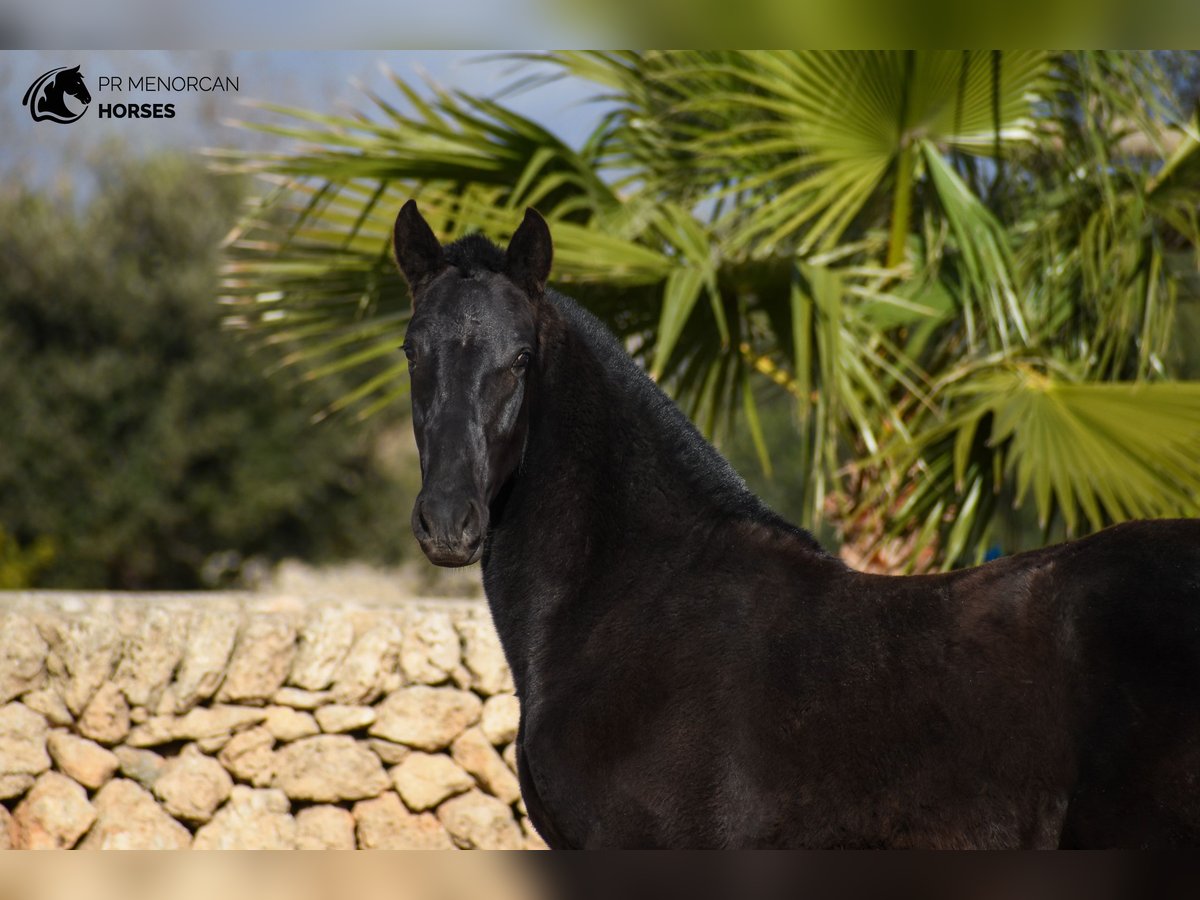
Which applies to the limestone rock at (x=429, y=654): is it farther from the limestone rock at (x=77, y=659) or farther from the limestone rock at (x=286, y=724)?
the limestone rock at (x=77, y=659)

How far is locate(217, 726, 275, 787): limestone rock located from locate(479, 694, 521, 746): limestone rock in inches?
37.1

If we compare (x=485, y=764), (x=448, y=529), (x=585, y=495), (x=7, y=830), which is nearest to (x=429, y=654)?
(x=485, y=764)

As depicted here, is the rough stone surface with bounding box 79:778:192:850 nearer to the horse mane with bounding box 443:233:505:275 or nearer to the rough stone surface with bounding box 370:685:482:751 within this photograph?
the rough stone surface with bounding box 370:685:482:751

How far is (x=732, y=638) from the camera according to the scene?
7.09 feet

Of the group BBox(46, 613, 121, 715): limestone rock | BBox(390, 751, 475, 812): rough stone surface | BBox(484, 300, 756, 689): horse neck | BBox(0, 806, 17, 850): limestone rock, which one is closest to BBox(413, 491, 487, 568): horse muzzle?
BBox(484, 300, 756, 689): horse neck

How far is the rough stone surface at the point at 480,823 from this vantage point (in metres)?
5.13

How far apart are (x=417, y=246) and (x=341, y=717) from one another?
334 cm

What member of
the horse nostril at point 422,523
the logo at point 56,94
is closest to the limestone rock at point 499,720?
the logo at point 56,94

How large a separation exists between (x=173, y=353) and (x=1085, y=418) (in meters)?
11.0

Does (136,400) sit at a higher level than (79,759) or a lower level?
lower

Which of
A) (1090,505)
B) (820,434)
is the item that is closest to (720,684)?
(820,434)

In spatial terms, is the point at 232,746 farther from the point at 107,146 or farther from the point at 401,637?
the point at 107,146

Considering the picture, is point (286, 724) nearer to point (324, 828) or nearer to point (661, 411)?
point (324, 828)

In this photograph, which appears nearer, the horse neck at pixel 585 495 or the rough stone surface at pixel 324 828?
the horse neck at pixel 585 495
